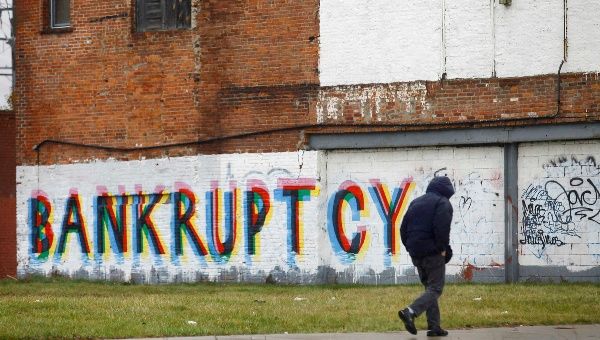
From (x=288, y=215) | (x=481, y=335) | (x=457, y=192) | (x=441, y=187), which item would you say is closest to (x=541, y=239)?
(x=457, y=192)

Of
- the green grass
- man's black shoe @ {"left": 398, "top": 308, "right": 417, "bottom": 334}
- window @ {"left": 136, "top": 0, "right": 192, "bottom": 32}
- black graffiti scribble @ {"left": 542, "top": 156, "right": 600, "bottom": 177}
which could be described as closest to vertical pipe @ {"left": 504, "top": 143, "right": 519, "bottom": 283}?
black graffiti scribble @ {"left": 542, "top": 156, "right": 600, "bottom": 177}

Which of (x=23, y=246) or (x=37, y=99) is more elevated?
(x=37, y=99)

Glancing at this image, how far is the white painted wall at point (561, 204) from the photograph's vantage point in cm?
2070

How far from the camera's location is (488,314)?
15.1m

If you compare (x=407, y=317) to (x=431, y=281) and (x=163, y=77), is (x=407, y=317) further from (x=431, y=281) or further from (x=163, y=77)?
(x=163, y=77)

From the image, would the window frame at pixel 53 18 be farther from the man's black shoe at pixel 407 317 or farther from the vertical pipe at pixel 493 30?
the man's black shoe at pixel 407 317

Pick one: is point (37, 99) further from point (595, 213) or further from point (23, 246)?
point (595, 213)

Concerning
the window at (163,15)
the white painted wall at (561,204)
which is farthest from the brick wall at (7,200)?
the white painted wall at (561,204)

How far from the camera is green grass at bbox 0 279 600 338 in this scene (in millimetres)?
14000

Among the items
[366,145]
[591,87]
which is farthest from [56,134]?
[591,87]

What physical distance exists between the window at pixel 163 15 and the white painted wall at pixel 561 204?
7262 mm

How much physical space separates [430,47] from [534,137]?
8.43ft

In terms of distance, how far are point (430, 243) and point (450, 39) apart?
30.4ft

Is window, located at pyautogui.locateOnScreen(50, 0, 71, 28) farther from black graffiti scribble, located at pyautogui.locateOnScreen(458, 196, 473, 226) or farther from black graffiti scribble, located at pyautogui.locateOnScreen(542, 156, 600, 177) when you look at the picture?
black graffiti scribble, located at pyautogui.locateOnScreen(542, 156, 600, 177)
